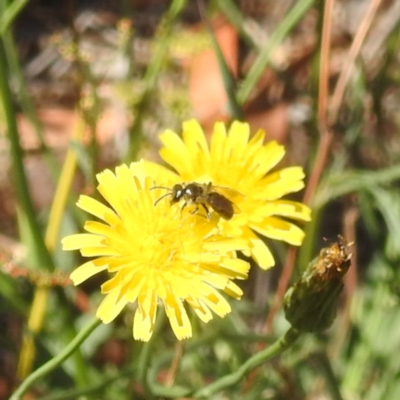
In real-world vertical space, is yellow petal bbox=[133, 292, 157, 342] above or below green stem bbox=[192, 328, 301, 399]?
above

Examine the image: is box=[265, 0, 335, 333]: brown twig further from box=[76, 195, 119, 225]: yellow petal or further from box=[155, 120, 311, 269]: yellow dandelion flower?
box=[76, 195, 119, 225]: yellow petal

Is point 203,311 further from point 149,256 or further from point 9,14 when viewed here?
point 9,14

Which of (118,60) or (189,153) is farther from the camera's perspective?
(118,60)

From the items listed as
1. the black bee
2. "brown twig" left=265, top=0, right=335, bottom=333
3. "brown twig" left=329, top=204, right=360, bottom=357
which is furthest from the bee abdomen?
"brown twig" left=329, top=204, right=360, bottom=357

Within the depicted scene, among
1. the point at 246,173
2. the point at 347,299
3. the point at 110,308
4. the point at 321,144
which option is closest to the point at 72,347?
the point at 110,308

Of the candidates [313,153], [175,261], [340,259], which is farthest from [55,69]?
[340,259]

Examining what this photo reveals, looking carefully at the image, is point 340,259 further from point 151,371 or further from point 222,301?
point 151,371

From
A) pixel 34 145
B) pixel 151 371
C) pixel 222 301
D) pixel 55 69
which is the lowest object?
pixel 151 371
